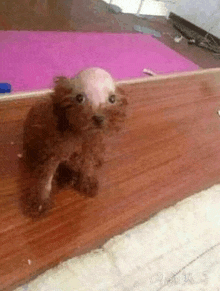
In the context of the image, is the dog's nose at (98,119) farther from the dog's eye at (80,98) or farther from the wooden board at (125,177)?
the wooden board at (125,177)

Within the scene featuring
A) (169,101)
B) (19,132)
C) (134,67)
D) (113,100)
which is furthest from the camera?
(134,67)

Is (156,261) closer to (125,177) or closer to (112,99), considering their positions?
(125,177)

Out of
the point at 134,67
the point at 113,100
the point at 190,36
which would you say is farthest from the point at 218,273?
the point at 190,36

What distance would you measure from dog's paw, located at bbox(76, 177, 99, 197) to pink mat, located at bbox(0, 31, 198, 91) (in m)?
0.42

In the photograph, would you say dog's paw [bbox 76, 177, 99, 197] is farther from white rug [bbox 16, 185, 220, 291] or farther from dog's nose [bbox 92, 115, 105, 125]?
dog's nose [bbox 92, 115, 105, 125]

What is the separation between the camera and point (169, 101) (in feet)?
4.90

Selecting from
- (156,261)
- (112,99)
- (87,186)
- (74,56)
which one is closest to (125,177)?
(87,186)

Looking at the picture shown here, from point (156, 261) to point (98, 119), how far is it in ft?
1.68

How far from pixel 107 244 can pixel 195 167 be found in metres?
0.59

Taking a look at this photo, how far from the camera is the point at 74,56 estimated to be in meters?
1.59

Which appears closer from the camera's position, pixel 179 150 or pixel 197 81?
pixel 179 150

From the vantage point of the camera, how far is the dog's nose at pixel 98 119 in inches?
Answer: 21.4

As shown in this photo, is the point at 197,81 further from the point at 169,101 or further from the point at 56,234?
the point at 56,234

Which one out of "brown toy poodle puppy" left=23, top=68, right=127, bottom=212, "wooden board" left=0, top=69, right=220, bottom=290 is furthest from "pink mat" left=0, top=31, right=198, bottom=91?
"brown toy poodle puppy" left=23, top=68, right=127, bottom=212
